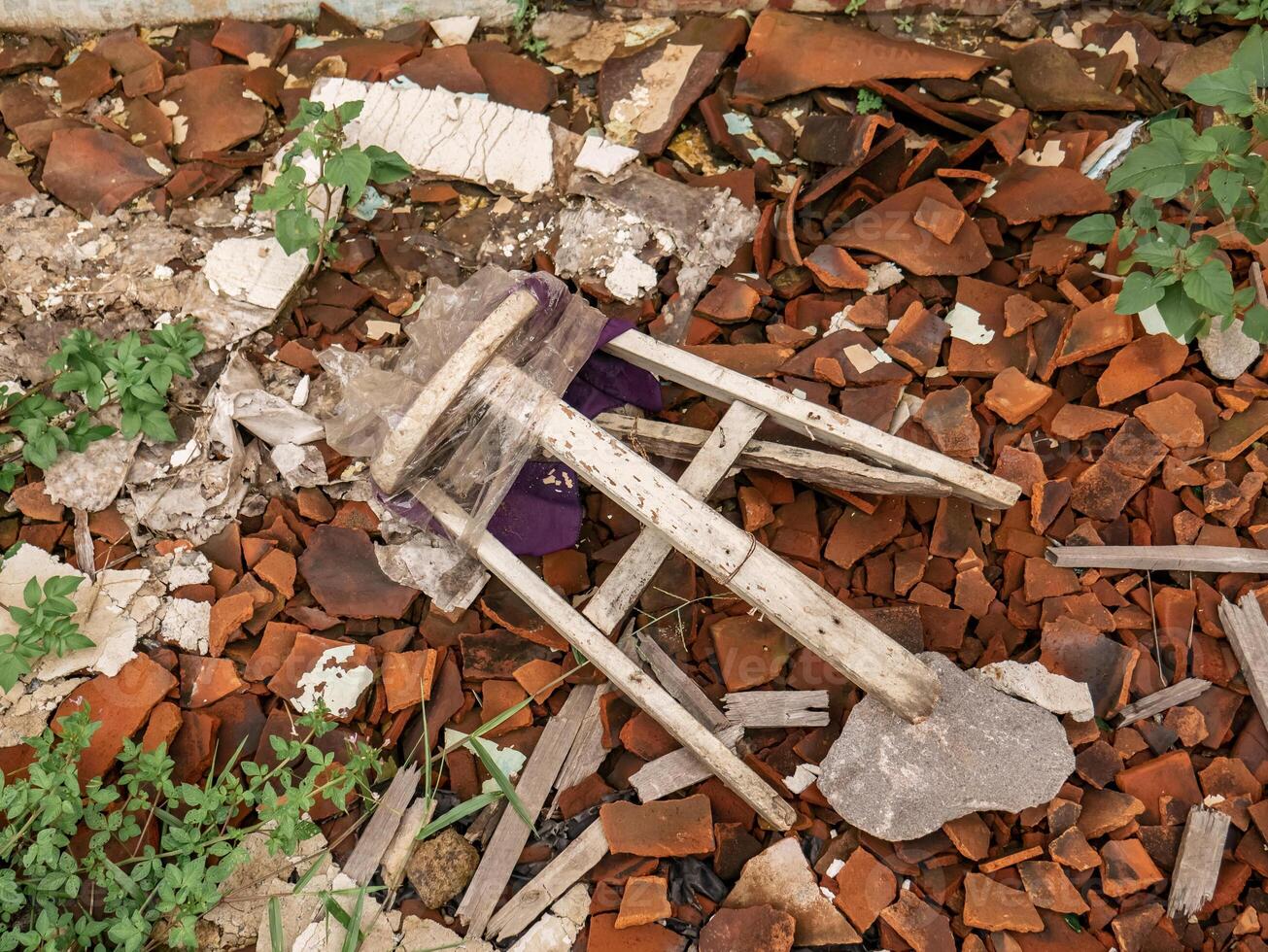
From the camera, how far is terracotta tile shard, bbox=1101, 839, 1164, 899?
2406 millimetres

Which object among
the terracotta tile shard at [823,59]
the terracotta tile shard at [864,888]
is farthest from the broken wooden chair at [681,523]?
the terracotta tile shard at [823,59]

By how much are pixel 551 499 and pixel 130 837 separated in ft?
4.93

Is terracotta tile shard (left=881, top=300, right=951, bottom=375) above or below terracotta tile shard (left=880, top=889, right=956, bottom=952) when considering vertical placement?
above

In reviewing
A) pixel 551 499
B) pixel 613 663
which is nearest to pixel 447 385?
pixel 551 499

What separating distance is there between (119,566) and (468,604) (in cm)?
111

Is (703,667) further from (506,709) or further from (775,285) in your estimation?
(775,285)

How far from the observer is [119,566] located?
2.90m

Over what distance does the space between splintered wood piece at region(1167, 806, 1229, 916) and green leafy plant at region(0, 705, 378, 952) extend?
2.18 metres

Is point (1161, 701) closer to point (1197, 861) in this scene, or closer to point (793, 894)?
point (1197, 861)

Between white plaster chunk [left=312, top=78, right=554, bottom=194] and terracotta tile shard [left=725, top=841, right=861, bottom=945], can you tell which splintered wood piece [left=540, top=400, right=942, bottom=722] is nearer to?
terracotta tile shard [left=725, top=841, right=861, bottom=945]

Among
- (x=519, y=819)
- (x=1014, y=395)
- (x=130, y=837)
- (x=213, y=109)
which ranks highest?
(x=213, y=109)

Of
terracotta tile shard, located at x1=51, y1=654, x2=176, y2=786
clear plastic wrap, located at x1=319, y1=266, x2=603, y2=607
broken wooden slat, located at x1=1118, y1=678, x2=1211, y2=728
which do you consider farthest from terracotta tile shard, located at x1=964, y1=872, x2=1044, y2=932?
terracotta tile shard, located at x1=51, y1=654, x2=176, y2=786

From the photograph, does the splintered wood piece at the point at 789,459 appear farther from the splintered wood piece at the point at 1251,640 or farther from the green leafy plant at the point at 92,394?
the green leafy plant at the point at 92,394

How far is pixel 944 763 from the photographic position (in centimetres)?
244
